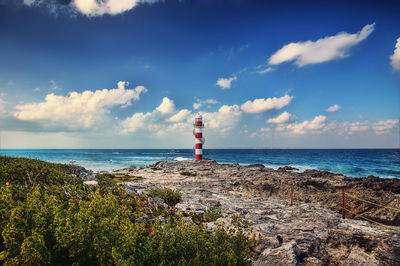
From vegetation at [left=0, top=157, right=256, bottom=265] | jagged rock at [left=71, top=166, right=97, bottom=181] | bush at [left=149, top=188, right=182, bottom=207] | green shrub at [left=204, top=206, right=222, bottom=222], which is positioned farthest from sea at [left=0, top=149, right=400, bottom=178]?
vegetation at [left=0, top=157, right=256, bottom=265]

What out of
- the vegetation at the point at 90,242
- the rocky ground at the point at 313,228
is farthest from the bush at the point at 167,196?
the vegetation at the point at 90,242

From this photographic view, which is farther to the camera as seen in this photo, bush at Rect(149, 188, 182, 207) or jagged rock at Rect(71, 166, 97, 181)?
jagged rock at Rect(71, 166, 97, 181)

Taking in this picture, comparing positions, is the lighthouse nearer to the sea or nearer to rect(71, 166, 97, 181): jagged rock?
the sea

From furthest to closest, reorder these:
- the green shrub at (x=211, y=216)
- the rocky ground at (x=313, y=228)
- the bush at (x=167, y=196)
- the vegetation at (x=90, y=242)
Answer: the bush at (x=167, y=196) < the green shrub at (x=211, y=216) < the rocky ground at (x=313, y=228) < the vegetation at (x=90, y=242)

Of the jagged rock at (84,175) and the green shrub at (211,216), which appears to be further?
the jagged rock at (84,175)

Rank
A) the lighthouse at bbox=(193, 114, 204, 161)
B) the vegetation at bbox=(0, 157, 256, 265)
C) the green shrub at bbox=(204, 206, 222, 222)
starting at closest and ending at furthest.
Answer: the vegetation at bbox=(0, 157, 256, 265), the green shrub at bbox=(204, 206, 222, 222), the lighthouse at bbox=(193, 114, 204, 161)

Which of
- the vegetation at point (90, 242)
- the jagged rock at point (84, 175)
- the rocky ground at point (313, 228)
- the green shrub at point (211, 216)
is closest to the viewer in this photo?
the vegetation at point (90, 242)

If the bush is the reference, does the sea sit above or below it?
below

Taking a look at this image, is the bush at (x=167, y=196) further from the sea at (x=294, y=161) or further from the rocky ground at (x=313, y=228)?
the sea at (x=294, y=161)

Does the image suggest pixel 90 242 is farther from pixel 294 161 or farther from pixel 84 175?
pixel 294 161

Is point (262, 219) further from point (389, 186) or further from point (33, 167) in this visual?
point (389, 186)

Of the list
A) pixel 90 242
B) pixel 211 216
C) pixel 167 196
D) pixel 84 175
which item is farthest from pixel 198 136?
Answer: pixel 90 242

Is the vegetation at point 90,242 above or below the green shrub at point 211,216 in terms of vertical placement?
above

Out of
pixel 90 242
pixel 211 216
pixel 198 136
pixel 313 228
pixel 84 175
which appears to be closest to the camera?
pixel 90 242
